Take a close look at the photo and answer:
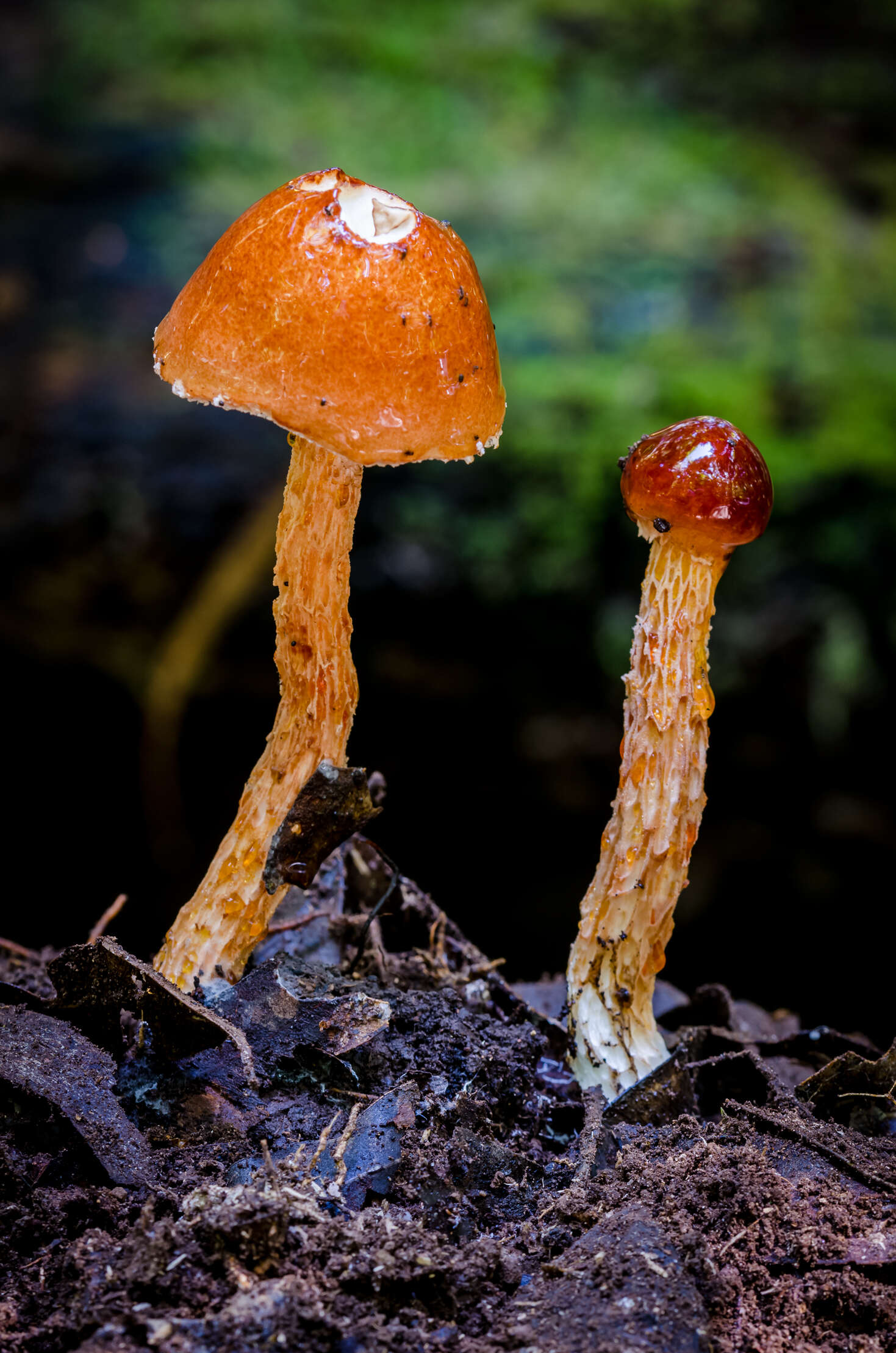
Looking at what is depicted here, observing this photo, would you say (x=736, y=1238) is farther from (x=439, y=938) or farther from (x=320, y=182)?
(x=320, y=182)

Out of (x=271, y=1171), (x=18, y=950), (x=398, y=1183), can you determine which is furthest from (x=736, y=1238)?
(x=18, y=950)

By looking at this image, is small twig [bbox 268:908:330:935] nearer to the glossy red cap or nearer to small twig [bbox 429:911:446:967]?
small twig [bbox 429:911:446:967]

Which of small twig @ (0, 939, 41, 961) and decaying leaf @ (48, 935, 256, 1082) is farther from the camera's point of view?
small twig @ (0, 939, 41, 961)

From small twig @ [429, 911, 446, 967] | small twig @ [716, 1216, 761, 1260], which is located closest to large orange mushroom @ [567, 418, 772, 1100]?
small twig @ [429, 911, 446, 967]

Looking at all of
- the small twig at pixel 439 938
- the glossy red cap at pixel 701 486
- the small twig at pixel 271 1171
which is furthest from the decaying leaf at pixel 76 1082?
the glossy red cap at pixel 701 486

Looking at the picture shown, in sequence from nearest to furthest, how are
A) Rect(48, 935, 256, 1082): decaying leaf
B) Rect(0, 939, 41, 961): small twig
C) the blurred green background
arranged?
Rect(48, 935, 256, 1082): decaying leaf
Rect(0, 939, 41, 961): small twig
the blurred green background

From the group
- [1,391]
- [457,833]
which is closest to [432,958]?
[457,833]

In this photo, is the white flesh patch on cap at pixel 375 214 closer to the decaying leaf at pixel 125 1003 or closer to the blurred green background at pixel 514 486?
the decaying leaf at pixel 125 1003
